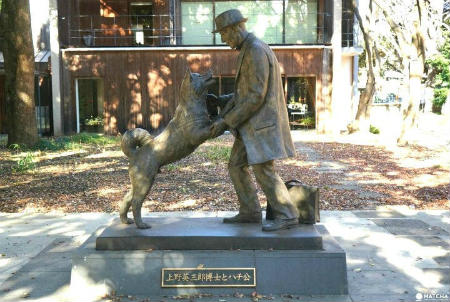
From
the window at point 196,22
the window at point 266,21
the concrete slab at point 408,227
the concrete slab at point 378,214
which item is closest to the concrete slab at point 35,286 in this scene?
the concrete slab at point 408,227

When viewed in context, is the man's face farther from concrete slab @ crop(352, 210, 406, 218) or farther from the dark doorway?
the dark doorway

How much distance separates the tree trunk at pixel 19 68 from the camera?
15797 mm

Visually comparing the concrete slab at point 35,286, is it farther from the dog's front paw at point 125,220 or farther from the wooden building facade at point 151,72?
the wooden building facade at point 151,72

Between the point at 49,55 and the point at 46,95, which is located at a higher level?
the point at 49,55

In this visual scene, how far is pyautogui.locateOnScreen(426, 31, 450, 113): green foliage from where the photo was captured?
37344 millimetres

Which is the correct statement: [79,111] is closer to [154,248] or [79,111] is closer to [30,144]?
[30,144]

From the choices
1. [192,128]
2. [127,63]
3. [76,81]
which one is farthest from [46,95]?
[192,128]

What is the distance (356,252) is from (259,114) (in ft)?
7.39

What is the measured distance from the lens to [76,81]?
22969mm

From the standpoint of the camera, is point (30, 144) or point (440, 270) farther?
point (30, 144)

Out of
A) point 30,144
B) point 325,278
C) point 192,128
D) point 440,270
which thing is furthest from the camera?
point 30,144

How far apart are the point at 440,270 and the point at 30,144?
1369 centimetres

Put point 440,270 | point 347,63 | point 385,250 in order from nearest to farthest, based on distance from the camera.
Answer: point 440,270 < point 385,250 < point 347,63

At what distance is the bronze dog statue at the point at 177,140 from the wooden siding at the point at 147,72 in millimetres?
17396
